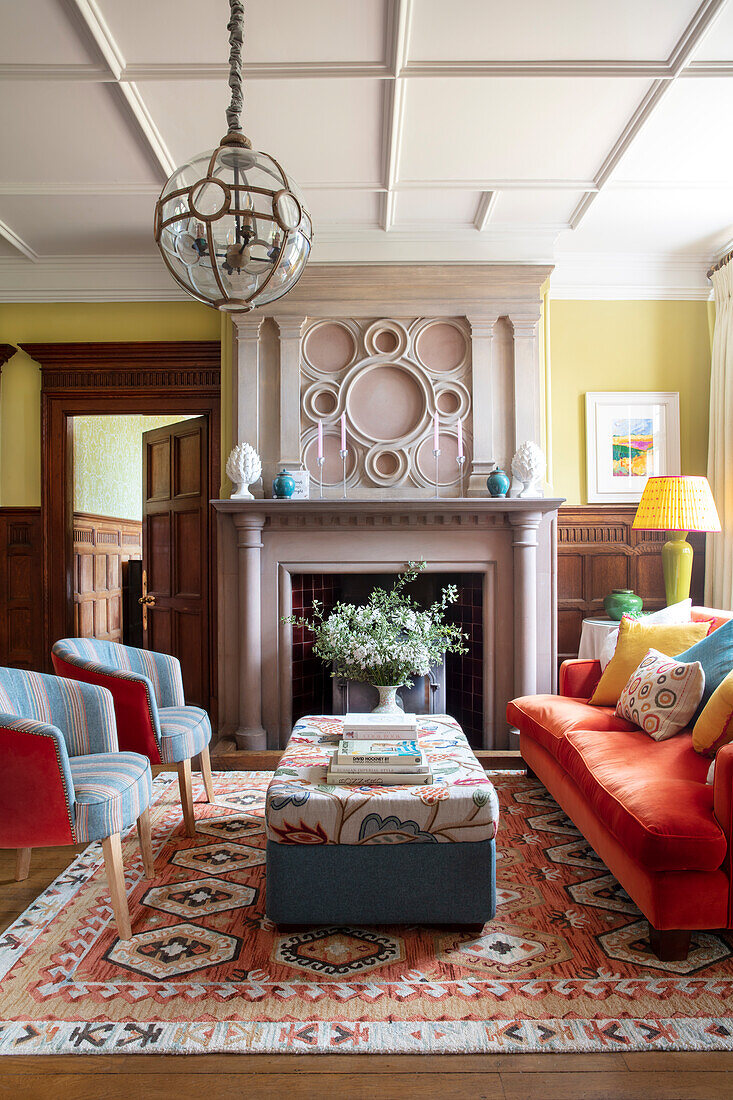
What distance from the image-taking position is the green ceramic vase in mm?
4336

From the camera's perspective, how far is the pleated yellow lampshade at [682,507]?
156 inches

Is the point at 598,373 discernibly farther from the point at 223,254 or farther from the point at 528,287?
the point at 223,254

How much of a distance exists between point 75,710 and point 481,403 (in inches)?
110

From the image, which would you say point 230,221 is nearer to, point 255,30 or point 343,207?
point 255,30

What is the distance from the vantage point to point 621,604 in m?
4.36

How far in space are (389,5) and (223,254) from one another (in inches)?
50.0

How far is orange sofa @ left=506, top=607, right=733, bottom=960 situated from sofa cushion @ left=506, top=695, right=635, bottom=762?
0.06 meters

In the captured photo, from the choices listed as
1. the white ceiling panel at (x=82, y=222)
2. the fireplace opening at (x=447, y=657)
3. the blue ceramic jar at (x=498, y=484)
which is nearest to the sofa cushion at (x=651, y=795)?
the fireplace opening at (x=447, y=657)

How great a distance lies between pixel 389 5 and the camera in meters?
2.44

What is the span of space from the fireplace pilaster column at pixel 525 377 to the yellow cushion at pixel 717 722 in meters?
2.16

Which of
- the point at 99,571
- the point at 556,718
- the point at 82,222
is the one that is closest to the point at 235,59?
the point at 82,222

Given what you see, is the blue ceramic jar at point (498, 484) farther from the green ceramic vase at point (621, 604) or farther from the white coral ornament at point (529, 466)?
the green ceramic vase at point (621, 604)

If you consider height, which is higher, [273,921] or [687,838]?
[687,838]

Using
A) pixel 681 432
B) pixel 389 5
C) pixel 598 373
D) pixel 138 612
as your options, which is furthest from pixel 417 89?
pixel 138 612
